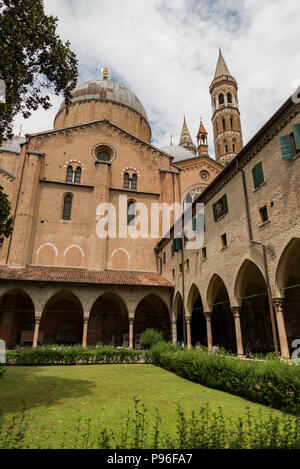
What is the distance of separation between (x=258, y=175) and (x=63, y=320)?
62.0 feet

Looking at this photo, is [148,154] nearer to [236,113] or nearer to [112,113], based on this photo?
[112,113]

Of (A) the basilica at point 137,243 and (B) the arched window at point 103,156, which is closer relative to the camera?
(A) the basilica at point 137,243

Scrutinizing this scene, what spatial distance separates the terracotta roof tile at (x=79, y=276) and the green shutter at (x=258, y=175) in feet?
39.8

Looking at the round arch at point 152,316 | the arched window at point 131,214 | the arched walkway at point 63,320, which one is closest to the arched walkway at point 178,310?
the round arch at point 152,316

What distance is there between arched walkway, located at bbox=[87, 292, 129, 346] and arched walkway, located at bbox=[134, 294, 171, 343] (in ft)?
4.34

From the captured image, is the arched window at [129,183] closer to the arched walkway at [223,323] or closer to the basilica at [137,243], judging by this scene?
the basilica at [137,243]

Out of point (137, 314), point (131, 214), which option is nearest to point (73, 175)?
point (131, 214)

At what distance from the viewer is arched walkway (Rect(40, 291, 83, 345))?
2325 cm

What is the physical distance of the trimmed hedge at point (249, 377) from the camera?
22.7 ft

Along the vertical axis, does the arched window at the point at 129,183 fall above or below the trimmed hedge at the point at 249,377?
above

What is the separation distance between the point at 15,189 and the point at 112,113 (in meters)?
14.8

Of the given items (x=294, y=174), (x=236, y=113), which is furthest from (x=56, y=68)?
(x=236, y=113)

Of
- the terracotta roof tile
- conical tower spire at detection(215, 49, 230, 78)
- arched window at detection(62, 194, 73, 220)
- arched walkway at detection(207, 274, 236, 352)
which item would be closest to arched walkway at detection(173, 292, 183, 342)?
the terracotta roof tile

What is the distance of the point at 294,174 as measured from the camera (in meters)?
10.5
